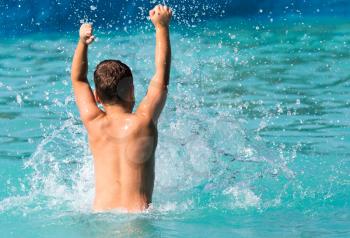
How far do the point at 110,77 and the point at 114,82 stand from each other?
0.04 metres

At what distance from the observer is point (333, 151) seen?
6836mm

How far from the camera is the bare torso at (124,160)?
4609 mm

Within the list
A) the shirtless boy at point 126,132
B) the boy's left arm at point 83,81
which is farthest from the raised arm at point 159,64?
the boy's left arm at point 83,81

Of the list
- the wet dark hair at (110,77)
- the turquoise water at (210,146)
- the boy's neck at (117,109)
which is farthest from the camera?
the turquoise water at (210,146)

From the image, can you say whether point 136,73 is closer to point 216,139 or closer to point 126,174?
point 216,139

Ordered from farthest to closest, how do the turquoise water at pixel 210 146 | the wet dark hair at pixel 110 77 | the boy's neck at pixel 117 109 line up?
1. the turquoise water at pixel 210 146
2. the boy's neck at pixel 117 109
3. the wet dark hair at pixel 110 77

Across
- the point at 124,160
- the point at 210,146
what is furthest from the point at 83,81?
the point at 210,146

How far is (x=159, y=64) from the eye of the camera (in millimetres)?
4633

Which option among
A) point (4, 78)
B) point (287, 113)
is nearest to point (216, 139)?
point (287, 113)

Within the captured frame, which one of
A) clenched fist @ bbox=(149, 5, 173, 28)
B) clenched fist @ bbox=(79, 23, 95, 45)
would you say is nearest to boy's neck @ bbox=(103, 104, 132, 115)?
clenched fist @ bbox=(79, 23, 95, 45)

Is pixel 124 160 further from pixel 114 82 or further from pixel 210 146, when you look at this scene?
pixel 210 146

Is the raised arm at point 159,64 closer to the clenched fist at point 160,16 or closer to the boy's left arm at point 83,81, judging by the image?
the clenched fist at point 160,16

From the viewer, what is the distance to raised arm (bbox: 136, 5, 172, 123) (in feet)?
15.2

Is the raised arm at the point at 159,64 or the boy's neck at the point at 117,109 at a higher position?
the raised arm at the point at 159,64
